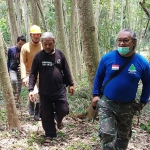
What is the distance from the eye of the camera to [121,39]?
3805 mm

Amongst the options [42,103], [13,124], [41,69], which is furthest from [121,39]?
[13,124]

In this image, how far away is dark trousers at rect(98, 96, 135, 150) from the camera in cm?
369

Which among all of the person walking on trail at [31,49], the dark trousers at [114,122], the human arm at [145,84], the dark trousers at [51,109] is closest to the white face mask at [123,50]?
the human arm at [145,84]

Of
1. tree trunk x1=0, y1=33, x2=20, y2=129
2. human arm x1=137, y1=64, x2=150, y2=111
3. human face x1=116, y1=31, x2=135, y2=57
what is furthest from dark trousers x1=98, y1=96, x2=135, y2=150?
tree trunk x1=0, y1=33, x2=20, y2=129

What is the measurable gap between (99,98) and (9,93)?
1766 mm

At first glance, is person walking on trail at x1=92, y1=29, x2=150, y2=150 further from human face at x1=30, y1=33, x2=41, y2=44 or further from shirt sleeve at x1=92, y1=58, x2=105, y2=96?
human face at x1=30, y1=33, x2=41, y2=44

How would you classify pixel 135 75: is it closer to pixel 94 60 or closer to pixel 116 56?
pixel 116 56

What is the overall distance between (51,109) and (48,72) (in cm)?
74

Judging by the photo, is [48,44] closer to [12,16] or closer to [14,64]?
[14,64]

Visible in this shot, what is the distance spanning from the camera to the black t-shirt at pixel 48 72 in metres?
4.65

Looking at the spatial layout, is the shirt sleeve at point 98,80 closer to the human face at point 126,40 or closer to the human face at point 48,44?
the human face at point 126,40

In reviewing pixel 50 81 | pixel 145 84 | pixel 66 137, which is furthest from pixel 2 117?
pixel 145 84

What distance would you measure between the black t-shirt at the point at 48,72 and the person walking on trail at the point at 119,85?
0.89m

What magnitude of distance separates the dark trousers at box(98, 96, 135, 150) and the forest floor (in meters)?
0.72
